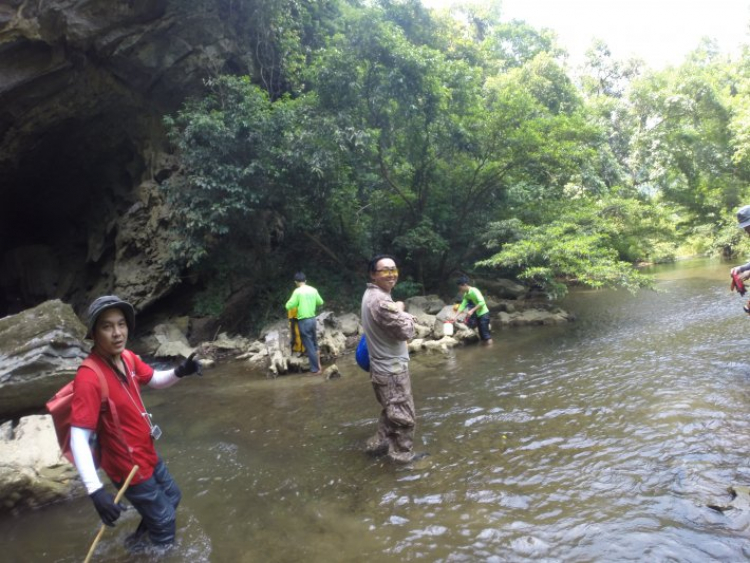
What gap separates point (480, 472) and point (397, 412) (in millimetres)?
901

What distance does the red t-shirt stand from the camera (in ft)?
8.75

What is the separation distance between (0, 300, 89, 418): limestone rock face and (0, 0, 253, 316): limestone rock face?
24.6 feet

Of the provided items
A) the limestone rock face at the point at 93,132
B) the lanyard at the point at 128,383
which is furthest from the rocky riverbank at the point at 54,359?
the limestone rock face at the point at 93,132

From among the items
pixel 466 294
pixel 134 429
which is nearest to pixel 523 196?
pixel 466 294

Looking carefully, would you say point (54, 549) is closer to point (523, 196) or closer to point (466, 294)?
point (466, 294)

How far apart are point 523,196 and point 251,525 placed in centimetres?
1247

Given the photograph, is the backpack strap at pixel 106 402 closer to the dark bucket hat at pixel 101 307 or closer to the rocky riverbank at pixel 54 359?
the dark bucket hat at pixel 101 307

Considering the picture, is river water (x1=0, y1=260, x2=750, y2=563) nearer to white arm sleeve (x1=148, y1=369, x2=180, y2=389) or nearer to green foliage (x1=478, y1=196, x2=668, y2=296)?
white arm sleeve (x1=148, y1=369, x2=180, y2=389)

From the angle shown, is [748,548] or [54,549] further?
[54,549]

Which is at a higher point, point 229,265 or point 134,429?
point 229,265

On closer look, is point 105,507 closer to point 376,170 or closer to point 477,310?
point 477,310

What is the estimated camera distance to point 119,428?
111 inches

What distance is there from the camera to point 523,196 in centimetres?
1361

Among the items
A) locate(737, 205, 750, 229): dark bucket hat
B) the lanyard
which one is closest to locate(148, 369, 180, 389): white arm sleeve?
the lanyard
